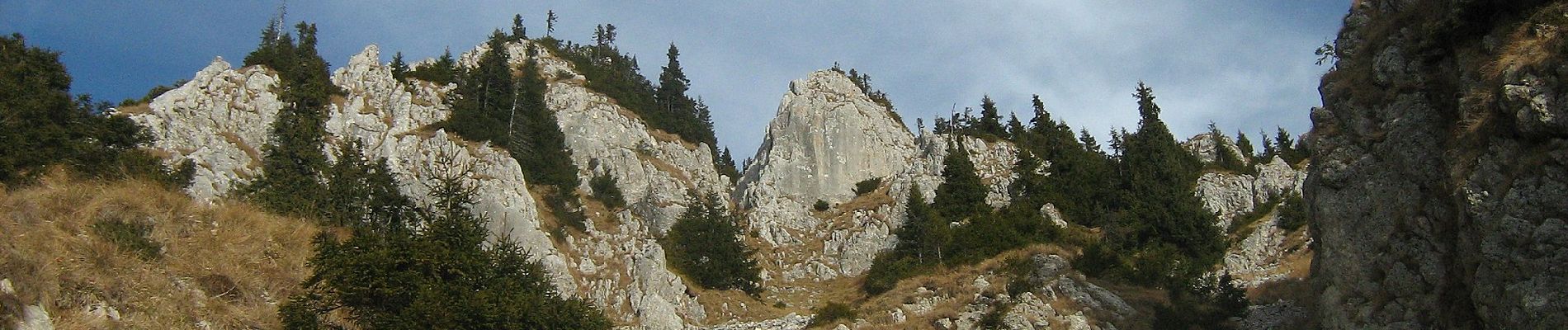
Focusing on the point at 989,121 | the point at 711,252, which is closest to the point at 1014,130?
the point at 989,121

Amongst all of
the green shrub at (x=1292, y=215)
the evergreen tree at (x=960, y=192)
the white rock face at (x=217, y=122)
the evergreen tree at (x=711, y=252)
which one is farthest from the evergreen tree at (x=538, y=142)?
the green shrub at (x=1292, y=215)

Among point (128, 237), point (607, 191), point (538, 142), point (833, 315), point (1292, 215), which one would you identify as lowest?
point (833, 315)

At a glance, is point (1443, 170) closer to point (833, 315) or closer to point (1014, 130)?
point (833, 315)

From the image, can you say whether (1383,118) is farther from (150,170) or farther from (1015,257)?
(150,170)

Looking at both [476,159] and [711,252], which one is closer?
[476,159]

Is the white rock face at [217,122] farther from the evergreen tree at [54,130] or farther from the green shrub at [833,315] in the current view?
the green shrub at [833,315]

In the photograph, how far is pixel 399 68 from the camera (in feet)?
231

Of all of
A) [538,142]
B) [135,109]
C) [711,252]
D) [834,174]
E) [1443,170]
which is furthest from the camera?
[834,174]

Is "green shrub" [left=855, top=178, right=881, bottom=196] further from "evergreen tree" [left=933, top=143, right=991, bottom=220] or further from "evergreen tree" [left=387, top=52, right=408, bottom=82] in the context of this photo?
"evergreen tree" [left=387, top=52, right=408, bottom=82]

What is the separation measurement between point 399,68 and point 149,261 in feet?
180

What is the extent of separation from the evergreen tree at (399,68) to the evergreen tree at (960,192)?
4399 cm

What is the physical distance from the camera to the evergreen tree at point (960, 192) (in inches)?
2328

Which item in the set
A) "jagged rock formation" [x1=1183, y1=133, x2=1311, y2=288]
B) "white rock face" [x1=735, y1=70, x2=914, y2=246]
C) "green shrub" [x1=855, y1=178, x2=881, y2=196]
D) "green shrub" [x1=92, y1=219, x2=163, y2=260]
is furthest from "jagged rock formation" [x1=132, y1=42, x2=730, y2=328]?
"jagged rock formation" [x1=1183, y1=133, x2=1311, y2=288]

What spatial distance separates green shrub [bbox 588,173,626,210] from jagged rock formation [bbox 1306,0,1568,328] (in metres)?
47.6
